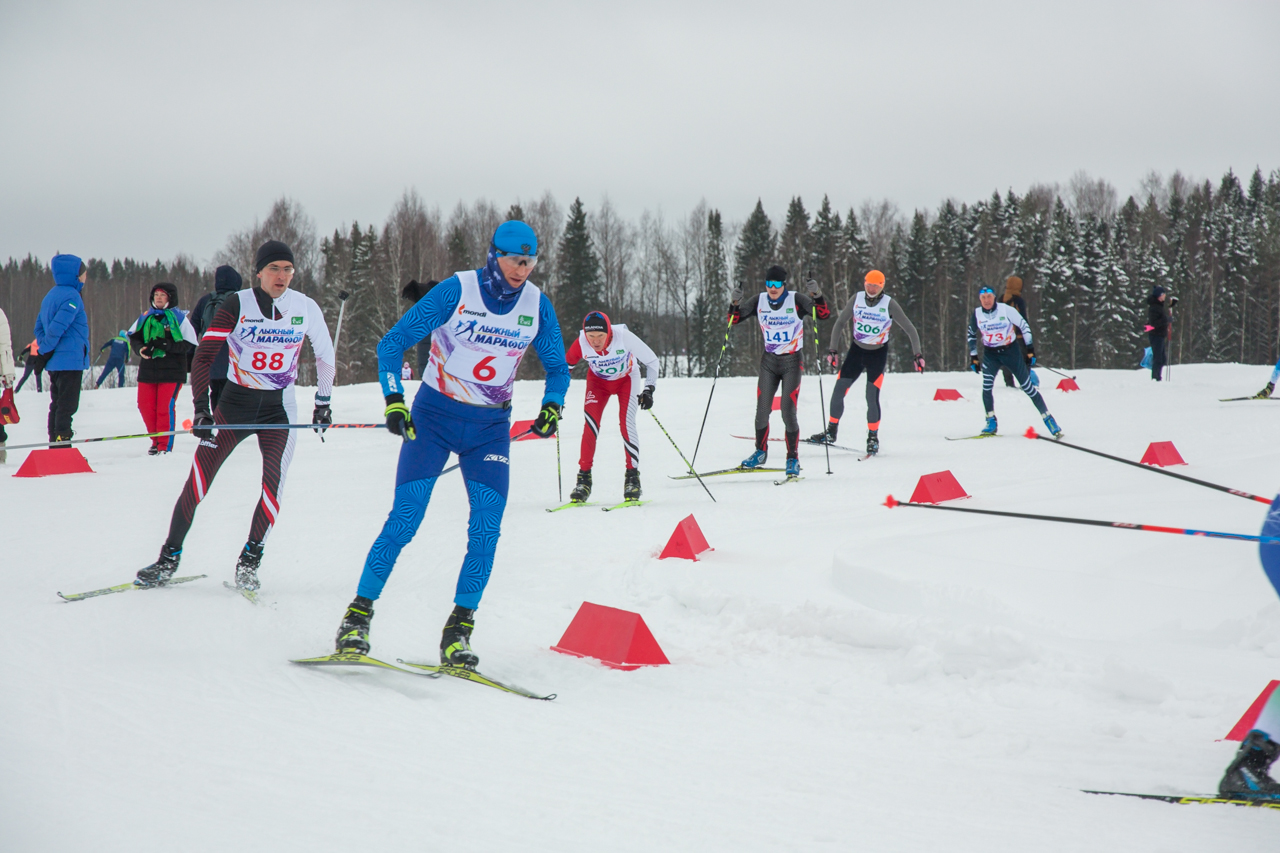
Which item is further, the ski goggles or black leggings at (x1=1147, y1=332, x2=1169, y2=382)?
black leggings at (x1=1147, y1=332, x2=1169, y2=382)

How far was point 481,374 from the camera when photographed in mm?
3752

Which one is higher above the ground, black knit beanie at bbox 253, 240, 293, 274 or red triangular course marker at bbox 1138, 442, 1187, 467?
black knit beanie at bbox 253, 240, 293, 274

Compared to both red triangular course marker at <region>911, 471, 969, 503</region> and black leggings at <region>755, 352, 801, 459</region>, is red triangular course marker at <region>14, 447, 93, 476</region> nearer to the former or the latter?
black leggings at <region>755, 352, 801, 459</region>

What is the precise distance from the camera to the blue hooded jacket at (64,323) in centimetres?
900

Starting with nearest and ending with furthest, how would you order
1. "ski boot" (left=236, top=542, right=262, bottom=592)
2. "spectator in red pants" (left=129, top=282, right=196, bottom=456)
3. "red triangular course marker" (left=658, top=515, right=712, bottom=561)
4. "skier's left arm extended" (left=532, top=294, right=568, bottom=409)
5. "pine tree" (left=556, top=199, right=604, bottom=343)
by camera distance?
→ "skier's left arm extended" (left=532, top=294, right=568, bottom=409) → "ski boot" (left=236, top=542, right=262, bottom=592) → "red triangular course marker" (left=658, top=515, right=712, bottom=561) → "spectator in red pants" (left=129, top=282, right=196, bottom=456) → "pine tree" (left=556, top=199, right=604, bottom=343)

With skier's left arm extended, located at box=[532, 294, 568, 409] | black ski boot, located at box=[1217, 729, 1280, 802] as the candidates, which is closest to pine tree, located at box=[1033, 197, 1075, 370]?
skier's left arm extended, located at box=[532, 294, 568, 409]

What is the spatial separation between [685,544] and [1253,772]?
3474 mm

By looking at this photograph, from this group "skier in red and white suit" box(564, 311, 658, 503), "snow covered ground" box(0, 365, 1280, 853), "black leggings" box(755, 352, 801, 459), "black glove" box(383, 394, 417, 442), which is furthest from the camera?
"black leggings" box(755, 352, 801, 459)

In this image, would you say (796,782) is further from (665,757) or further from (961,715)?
(961,715)

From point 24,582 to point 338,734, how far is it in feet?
11.0

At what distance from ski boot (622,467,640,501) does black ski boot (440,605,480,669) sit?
3.81 m

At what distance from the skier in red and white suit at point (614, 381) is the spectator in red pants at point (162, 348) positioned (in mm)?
4980

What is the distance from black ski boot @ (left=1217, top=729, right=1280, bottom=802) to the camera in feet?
7.69

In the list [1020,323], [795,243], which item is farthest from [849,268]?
[1020,323]
